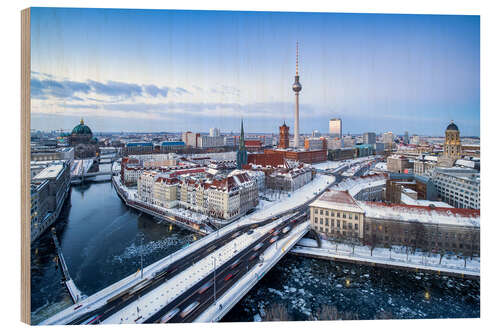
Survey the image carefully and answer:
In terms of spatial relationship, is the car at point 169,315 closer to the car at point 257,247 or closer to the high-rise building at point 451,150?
the car at point 257,247

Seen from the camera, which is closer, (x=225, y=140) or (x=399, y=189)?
(x=399, y=189)

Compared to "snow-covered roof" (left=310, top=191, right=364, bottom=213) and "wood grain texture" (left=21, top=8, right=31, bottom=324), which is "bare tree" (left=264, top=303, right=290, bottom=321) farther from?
"wood grain texture" (left=21, top=8, right=31, bottom=324)

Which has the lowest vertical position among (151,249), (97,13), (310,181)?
(151,249)

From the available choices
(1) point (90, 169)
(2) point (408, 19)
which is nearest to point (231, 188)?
(2) point (408, 19)

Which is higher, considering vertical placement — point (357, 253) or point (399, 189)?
point (399, 189)
